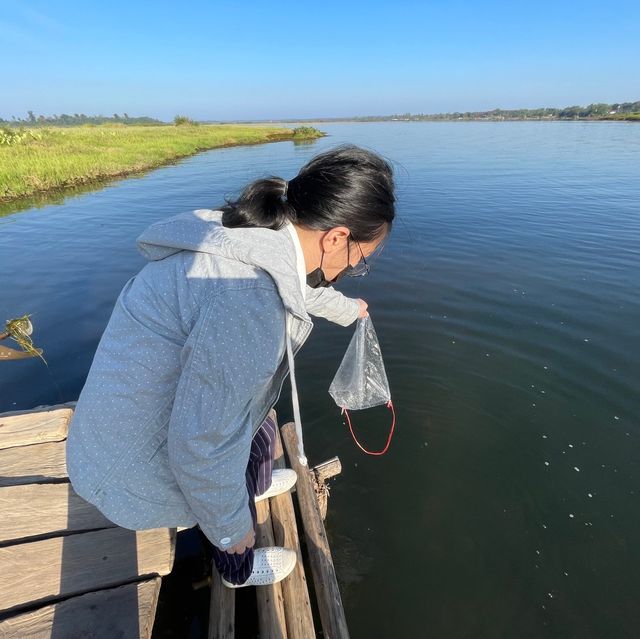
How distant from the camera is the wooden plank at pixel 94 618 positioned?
1597mm

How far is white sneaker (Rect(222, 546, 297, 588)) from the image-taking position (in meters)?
2.10

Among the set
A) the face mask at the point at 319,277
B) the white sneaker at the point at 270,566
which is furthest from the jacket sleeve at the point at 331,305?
the white sneaker at the point at 270,566

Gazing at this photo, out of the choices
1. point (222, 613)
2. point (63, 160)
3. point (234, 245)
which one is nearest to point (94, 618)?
point (222, 613)

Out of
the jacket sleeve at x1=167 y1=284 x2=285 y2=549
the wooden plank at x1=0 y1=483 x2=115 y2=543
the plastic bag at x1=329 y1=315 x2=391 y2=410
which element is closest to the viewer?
the jacket sleeve at x1=167 y1=284 x2=285 y2=549

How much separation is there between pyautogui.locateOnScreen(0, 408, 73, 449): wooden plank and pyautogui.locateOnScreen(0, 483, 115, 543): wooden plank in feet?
1.45

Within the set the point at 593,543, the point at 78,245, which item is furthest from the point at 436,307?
the point at 78,245

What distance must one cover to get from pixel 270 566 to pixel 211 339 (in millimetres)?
1748

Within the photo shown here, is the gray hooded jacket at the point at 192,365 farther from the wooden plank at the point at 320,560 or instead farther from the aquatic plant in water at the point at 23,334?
the aquatic plant in water at the point at 23,334

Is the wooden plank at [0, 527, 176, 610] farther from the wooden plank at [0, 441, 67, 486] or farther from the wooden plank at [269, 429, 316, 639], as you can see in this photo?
Result: the wooden plank at [269, 429, 316, 639]

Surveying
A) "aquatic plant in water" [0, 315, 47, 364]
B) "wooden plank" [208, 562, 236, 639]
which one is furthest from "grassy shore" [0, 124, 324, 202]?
"wooden plank" [208, 562, 236, 639]

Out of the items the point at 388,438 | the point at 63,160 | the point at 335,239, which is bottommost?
the point at 63,160

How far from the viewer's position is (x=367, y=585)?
2.68 meters

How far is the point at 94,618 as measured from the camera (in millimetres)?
1649

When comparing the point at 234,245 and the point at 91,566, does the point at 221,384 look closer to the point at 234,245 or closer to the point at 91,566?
the point at 234,245
